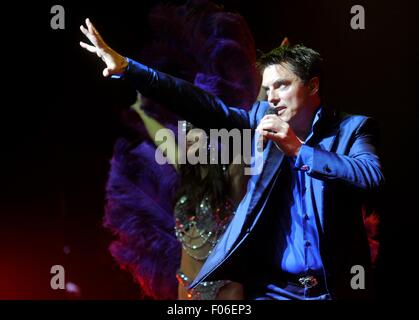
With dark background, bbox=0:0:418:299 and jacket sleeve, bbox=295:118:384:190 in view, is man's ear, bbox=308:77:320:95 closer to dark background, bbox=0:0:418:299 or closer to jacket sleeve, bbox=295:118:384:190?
dark background, bbox=0:0:418:299

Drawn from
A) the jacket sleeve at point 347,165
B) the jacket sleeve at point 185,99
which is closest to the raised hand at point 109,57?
the jacket sleeve at point 185,99

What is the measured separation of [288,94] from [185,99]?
0.39 metres

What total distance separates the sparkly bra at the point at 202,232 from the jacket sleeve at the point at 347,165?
1.92 feet

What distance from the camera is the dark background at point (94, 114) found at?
2.30 metres

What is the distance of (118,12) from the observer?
2.46 m

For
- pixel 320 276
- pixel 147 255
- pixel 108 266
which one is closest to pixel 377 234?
pixel 320 276

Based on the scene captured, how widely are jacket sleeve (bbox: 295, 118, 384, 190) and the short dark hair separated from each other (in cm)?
33

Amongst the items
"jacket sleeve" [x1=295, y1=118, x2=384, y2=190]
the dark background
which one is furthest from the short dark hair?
"jacket sleeve" [x1=295, y1=118, x2=384, y2=190]

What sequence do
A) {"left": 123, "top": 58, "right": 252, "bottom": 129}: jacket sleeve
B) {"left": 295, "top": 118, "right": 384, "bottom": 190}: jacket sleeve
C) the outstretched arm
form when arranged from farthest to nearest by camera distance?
the outstretched arm < {"left": 123, "top": 58, "right": 252, "bottom": 129}: jacket sleeve < {"left": 295, "top": 118, "right": 384, "bottom": 190}: jacket sleeve

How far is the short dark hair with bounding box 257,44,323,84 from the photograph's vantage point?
2.09 meters

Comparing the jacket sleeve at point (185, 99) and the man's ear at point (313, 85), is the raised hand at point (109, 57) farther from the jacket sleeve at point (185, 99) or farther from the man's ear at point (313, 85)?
the man's ear at point (313, 85)

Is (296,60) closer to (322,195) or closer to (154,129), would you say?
(322,195)

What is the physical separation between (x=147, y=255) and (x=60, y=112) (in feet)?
2.40

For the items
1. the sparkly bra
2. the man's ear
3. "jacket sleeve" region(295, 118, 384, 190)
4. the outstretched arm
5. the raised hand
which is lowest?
the sparkly bra
